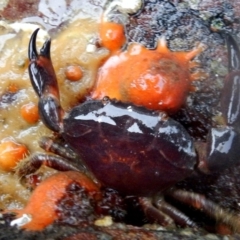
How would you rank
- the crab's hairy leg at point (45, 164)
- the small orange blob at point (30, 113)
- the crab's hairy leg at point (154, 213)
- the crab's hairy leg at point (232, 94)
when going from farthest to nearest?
1. the small orange blob at point (30, 113)
2. the crab's hairy leg at point (45, 164)
3. the crab's hairy leg at point (154, 213)
4. the crab's hairy leg at point (232, 94)

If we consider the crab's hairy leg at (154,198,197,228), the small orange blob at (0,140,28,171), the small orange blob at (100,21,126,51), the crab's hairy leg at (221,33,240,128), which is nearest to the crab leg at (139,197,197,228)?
the crab's hairy leg at (154,198,197,228)

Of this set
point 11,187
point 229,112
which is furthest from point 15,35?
point 229,112

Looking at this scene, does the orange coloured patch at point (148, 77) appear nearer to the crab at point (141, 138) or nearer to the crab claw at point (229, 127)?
the crab at point (141, 138)


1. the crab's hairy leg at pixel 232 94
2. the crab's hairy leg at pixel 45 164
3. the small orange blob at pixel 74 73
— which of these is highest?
the crab's hairy leg at pixel 232 94

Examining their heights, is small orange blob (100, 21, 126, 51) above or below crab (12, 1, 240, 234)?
above

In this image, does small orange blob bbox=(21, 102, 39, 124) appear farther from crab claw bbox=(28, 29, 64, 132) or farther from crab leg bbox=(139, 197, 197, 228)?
crab leg bbox=(139, 197, 197, 228)

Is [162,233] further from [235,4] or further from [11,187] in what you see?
[235,4]

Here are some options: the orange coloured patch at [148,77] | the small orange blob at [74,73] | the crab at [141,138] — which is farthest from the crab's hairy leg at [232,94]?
the small orange blob at [74,73]
